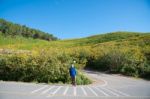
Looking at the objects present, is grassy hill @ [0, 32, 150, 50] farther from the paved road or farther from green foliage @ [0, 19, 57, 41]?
the paved road

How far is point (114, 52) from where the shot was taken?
109ft

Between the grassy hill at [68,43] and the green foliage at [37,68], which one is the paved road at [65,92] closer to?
the green foliage at [37,68]

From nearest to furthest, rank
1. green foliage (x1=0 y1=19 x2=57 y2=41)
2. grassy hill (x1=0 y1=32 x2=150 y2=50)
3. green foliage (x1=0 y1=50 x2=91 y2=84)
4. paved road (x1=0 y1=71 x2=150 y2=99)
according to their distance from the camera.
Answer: paved road (x1=0 y1=71 x2=150 y2=99) → green foliage (x1=0 y1=50 x2=91 y2=84) → grassy hill (x1=0 y1=32 x2=150 y2=50) → green foliage (x1=0 y1=19 x2=57 y2=41)

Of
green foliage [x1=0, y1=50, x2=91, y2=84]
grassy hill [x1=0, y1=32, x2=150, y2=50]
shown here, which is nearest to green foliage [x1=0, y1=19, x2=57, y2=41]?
grassy hill [x1=0, y1=32, x2=150, y2=50]

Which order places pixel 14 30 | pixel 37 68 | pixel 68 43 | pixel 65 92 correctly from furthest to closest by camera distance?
1. pixel 14 30
2. pixel 68 43
3. pixel 37 68
4. pixel 65 92

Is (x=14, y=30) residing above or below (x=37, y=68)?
above

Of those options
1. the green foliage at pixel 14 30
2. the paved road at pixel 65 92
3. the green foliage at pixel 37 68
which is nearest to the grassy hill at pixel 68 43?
the green foliage at pixel 14 30

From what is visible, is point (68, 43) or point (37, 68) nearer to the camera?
point (37, 68)

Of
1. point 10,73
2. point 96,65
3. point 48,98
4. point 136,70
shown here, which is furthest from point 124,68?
point 48,98

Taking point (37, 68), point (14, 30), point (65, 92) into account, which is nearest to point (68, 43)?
point (14, 30)

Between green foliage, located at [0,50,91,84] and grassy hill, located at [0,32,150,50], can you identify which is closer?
green foliage, located at [0,50,91,84]

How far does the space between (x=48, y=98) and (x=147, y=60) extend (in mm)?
20982

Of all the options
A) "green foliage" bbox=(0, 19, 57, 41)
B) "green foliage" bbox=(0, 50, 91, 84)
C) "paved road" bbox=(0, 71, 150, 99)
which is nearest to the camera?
"paved road" bbox=(0, 71, 150, 99)

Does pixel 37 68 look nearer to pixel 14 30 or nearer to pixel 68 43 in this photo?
pixel 68 43
